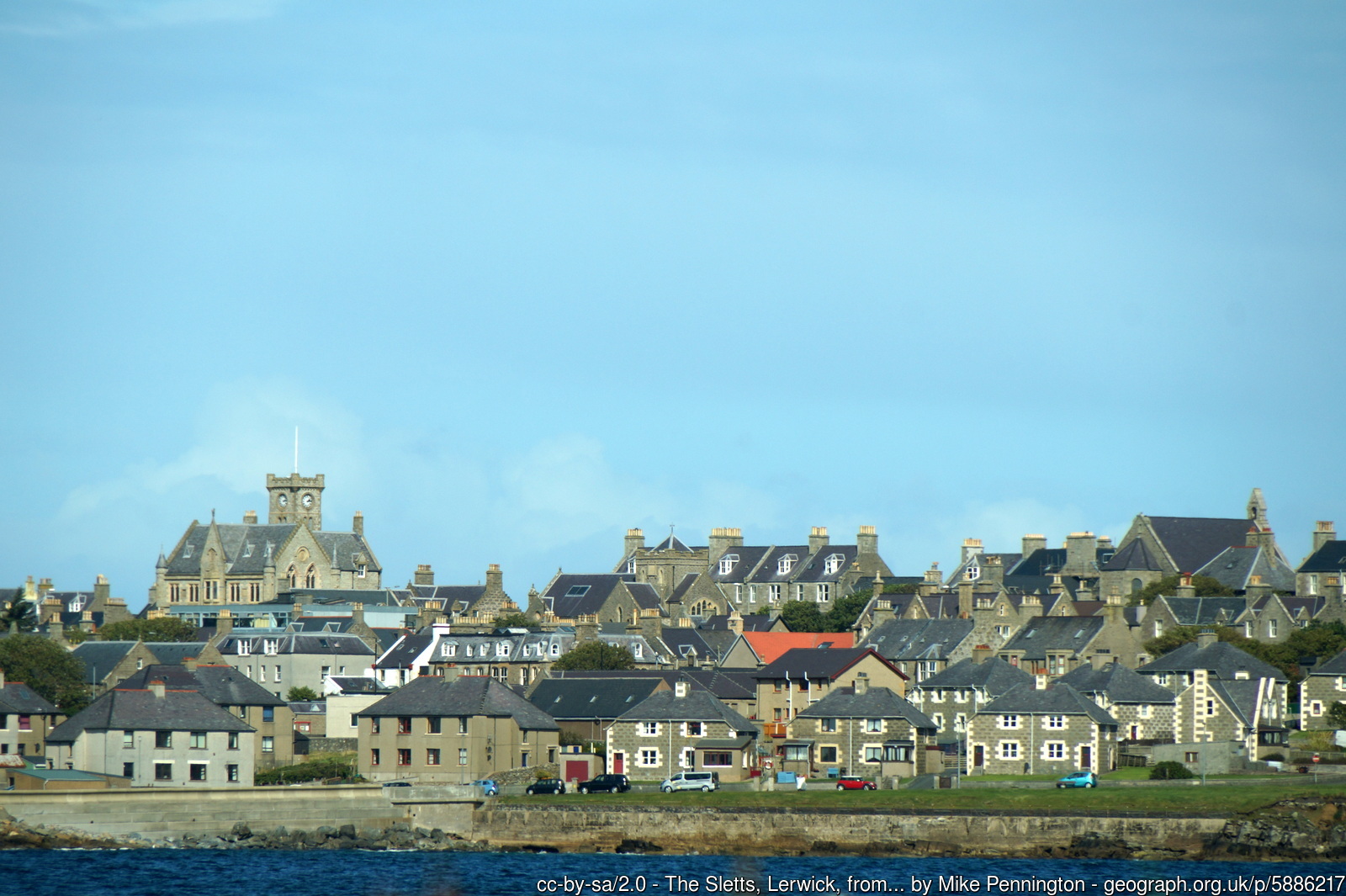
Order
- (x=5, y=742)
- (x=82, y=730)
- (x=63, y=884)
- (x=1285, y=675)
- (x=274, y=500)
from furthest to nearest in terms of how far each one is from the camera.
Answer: (x=274, y=500), (x=1285, y=675), (x=5, y=742), (x=82, y=730), (x=63, y=884)

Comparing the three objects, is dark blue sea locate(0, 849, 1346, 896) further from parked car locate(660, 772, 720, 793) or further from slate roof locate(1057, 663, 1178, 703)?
slate roof locate(1057, 663, 1178, 703)

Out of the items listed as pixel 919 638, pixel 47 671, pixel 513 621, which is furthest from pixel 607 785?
pixel 513 621

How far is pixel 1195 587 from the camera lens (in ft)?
430

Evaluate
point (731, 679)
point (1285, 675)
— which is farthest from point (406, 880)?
point (1285, 675)

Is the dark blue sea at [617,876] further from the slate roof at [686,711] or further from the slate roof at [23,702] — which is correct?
the slate roof at [23,702]

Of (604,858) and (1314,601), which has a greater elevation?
(1314,601)

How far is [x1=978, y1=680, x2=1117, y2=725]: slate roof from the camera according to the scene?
9025 cm

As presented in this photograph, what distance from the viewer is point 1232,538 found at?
145 m

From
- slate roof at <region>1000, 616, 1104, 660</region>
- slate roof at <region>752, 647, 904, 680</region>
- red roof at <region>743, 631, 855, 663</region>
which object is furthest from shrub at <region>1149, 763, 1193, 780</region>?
red roof at <region>743, 631, 855, 663</region>

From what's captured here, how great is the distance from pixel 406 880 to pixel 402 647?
185ft

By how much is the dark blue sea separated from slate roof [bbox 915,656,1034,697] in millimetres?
27868

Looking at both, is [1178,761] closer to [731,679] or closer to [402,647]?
[731,679]

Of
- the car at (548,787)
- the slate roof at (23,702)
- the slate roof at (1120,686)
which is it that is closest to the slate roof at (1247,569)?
the slate roof at (1120,686)

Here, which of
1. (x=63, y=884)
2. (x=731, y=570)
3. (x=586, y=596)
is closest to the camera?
(x=63, y=884)
